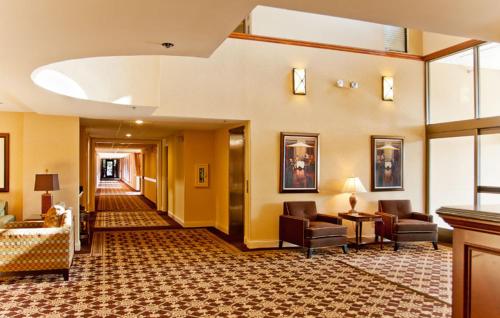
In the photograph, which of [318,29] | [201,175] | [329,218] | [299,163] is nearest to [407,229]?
[329,218]

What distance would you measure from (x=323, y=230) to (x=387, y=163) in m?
2.46

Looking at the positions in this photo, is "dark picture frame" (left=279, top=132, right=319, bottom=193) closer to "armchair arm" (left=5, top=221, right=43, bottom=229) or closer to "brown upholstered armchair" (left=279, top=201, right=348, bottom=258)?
"brown upholstered armchair" (left=279, top=201, right=348, bottom=258)

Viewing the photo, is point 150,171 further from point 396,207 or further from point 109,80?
point 396,207

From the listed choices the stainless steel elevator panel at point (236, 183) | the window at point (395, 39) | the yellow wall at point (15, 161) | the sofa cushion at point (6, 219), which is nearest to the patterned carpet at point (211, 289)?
the sofa cushion at point (6, 219)

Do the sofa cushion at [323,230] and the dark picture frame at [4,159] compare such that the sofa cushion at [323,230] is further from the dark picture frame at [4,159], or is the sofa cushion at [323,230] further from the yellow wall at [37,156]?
the dark picture frame at [4,159]

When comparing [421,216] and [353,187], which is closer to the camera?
[353,187]

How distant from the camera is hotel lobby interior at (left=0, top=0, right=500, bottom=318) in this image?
3949 millimetres

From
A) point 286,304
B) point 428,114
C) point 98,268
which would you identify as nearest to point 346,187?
point 428,114

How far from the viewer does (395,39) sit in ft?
29.4

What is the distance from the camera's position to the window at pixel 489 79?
7.03m

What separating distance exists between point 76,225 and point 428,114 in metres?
7.18

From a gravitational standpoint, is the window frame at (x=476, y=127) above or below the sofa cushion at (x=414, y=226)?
above

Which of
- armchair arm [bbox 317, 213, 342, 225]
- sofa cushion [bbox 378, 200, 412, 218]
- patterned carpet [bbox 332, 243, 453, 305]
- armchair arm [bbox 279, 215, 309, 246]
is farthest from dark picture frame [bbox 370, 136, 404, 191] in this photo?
armchair arm [bbox 279, 215, 309, 246]

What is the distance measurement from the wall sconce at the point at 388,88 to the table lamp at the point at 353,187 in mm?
1872
